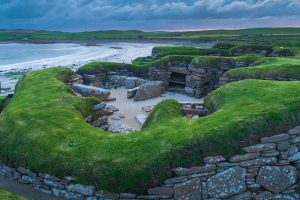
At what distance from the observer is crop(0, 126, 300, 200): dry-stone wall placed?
902 cm

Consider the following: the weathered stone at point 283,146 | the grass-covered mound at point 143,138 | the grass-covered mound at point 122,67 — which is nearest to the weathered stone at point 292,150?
the weathered stone at point 283,146

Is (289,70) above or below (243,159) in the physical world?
above

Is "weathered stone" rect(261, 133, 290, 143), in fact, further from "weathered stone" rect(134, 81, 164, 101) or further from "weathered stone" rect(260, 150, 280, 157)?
"weathered stone" rect(134, 81, 164, 101)

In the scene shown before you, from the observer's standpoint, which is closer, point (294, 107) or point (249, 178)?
point (249, 178)

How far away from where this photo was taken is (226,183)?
363 inches

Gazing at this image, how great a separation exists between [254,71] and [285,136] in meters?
7.77

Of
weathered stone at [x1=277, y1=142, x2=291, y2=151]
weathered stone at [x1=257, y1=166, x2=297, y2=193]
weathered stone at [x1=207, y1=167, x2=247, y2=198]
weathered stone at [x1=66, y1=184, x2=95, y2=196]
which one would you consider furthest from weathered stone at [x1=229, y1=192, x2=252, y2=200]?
weathered stone at [x1=66, y1=184, x2=95, y2=196]

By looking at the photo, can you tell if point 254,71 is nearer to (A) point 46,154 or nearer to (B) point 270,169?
(B) point 270,169

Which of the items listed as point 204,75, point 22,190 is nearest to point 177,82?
point 204,75

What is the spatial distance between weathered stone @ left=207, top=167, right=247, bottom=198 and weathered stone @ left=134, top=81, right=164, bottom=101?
425 inches

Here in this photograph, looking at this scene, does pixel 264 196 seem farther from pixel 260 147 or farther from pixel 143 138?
pixel 143 138

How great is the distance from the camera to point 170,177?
9055 mm

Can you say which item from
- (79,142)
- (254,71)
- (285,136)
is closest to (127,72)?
(254,71)

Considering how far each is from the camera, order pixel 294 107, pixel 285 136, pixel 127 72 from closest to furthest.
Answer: pixel 285 136, pixel 294 107, pixel 127 72
